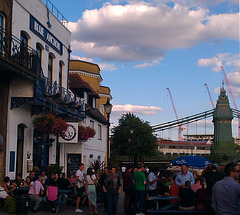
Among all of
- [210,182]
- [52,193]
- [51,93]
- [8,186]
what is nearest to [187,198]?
[210,182]

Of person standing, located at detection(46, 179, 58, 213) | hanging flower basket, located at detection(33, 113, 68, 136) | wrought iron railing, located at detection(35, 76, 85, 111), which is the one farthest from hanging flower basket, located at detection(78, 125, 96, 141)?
person standing, located at detection(46, 179, 58, 213)

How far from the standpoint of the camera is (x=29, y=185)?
1518 centimetres

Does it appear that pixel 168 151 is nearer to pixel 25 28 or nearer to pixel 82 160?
pixel 82 160

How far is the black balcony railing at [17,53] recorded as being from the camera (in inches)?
563

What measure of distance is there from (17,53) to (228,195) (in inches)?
424

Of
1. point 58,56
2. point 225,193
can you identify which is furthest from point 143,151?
point 225,193

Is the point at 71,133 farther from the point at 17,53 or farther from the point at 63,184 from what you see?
the point at 17,53

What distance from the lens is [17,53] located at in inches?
593

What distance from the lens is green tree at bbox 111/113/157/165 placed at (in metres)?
61.8

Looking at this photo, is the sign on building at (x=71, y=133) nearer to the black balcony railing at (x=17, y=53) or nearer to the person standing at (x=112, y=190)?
the black balcony railing at (x=17, y=53)

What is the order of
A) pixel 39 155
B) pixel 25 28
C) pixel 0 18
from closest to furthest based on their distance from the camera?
pixel 0 18, pixel 25 28, pixel 39 155

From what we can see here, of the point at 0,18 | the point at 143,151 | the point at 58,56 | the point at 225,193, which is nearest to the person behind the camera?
the point at 225,193

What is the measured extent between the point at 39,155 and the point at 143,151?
142ft

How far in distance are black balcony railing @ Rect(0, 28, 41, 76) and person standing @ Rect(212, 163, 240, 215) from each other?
9.65m
